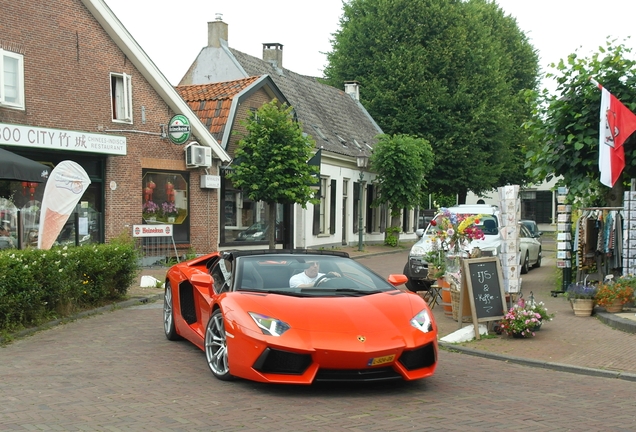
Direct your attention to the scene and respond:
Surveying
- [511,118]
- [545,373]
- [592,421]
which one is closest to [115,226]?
[545,373]

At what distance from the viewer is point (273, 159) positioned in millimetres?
23812

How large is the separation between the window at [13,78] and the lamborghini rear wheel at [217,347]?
1242 centimetres

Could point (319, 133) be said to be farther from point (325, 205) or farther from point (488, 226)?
point (488, 226)

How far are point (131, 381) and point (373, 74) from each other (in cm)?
3454

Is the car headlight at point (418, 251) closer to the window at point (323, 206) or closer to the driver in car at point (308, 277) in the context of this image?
the driver in car at point (308, 277)

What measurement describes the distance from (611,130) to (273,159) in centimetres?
1215

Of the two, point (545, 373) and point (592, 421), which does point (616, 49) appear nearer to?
point (545, 373)

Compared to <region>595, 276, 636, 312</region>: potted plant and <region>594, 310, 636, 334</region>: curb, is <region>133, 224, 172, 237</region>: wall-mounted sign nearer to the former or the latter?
<region>595, 276, 636, 312</region>: potted plant

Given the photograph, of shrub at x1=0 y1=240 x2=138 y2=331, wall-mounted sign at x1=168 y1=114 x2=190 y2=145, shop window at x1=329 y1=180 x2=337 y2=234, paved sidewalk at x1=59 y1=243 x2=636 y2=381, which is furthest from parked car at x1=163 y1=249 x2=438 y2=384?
shop window at x1=329 y1=180 x2=337 y2=234

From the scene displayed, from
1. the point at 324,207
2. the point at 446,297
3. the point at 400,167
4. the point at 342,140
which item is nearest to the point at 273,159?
the point at 324,207

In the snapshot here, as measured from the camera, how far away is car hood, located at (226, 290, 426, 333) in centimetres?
677

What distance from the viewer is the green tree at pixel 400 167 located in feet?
109

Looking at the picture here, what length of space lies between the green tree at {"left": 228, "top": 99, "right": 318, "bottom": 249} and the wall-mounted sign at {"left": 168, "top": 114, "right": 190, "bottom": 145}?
2522 mm

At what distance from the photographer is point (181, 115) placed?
72.6ft
